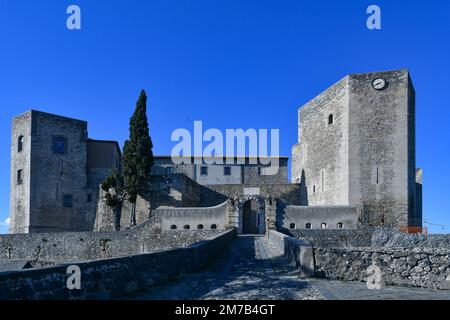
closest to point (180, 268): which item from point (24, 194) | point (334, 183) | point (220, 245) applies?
point (220, 245)

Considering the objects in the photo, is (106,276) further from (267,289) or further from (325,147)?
(325,147)

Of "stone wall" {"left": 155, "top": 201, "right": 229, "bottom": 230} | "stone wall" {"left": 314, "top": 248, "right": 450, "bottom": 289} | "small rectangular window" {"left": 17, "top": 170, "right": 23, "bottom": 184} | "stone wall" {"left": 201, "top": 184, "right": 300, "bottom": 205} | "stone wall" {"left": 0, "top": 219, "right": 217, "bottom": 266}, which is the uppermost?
"small rectangular window" {"left": 17, "top": 170, "right": 23, "bottom": 184}

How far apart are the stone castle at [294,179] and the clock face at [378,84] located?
7cm

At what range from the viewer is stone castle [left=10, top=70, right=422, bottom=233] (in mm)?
24766

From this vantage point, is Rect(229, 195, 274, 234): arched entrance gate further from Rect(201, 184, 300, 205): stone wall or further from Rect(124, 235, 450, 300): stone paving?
Rect(124, 235, 450, 300): stone paving

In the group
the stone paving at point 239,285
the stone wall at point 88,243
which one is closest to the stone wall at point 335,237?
the stone wall at point 88,243

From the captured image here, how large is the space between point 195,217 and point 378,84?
50.8ft

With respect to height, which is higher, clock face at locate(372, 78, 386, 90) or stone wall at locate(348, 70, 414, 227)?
clock face at locate(372, 78, 386, 90)

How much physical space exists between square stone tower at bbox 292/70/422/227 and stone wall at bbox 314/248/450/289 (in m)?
18.2

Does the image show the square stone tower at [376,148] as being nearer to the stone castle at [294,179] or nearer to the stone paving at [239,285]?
the stone castle at [294,179]

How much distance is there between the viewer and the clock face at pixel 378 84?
26.6 metres

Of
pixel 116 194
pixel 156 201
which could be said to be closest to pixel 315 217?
pixel 156 201

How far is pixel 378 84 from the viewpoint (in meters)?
26.7

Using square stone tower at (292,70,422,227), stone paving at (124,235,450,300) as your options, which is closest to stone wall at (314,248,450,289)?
stone paving at (124,235,450,300)
